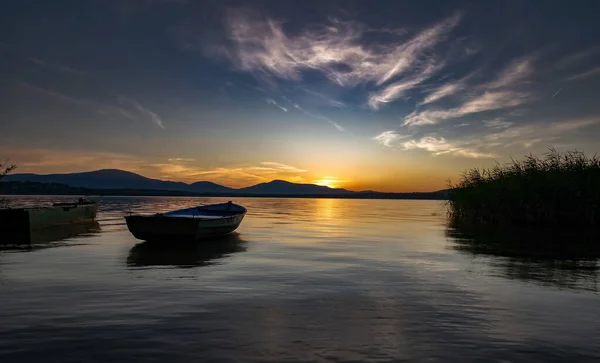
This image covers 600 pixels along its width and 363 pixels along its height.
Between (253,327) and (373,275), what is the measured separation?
6.72 meters

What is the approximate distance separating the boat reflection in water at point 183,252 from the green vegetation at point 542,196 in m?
23.8

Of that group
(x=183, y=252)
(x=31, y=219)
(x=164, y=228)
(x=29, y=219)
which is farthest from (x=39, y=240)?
(x=183, y=252)

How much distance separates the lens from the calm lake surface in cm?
695

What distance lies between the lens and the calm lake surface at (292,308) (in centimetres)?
695

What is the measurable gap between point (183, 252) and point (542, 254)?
16001 mm

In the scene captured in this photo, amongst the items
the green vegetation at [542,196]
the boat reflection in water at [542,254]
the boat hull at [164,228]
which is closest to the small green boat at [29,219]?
the boat hull at [164,228]

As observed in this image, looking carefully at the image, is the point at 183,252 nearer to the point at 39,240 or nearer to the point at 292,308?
the point at 39,240

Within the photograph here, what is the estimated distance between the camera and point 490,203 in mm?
37812

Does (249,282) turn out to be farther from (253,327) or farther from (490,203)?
(490,203)

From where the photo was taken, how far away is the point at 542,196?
34625 mm

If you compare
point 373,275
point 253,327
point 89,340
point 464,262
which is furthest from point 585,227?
point 89,340

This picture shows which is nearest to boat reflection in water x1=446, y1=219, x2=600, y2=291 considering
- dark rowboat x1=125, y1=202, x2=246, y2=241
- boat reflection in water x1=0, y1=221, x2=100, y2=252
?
dark rowboat x1=125, y1=202, x2=246, y2=241

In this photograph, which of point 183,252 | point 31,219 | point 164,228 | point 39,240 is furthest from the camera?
point 31,219

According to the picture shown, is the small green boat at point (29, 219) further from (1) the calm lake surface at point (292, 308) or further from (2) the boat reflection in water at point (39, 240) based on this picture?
(1) the calm lake surface at point (292, 308)
